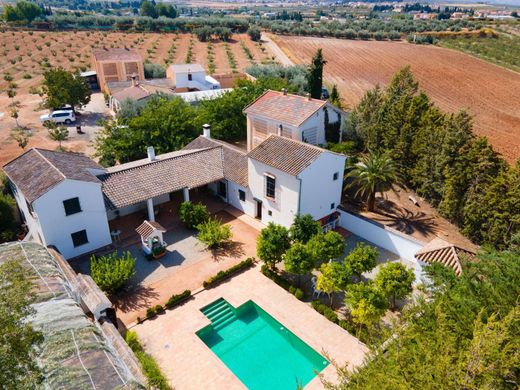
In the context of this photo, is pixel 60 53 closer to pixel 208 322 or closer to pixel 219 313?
pixel 219 313

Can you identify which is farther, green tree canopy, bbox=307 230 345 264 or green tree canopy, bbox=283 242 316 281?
green tree canopy, bbox=307 230 345 264

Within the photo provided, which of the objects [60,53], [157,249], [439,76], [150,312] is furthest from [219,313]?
[60,53]

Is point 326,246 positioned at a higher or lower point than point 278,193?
lower

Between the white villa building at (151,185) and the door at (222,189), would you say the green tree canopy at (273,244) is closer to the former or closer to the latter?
the white villa building at (151,185)

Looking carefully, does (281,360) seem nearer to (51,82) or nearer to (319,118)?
Result: (319,118)

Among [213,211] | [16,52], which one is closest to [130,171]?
[213,211]

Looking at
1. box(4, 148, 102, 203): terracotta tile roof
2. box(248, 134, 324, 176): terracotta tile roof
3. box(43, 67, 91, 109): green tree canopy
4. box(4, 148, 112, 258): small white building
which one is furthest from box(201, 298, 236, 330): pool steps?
box(43, 67, 91, 109): green tree canopy

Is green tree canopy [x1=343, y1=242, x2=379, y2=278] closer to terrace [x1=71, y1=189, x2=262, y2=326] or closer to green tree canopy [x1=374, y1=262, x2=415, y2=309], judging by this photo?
green tree canopy [x1=374, y1=262, x2=415, y2=309]
